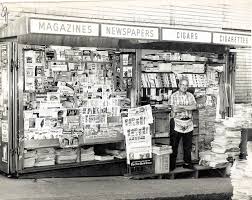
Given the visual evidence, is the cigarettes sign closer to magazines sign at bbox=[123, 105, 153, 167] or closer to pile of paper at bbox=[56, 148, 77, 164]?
magazines sign at bbox=[123, 105, 153, 167]

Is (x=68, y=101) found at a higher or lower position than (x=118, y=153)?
higher

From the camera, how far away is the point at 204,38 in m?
10.2

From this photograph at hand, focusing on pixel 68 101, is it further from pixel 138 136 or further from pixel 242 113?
pixel 242 113

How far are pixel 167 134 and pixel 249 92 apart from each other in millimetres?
4252

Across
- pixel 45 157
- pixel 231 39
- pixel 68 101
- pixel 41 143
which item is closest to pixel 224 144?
pixel 231 39

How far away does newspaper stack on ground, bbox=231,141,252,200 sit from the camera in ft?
20.9

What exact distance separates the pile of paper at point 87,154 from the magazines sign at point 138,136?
0.73 m

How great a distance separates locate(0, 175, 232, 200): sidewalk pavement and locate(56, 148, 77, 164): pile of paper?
0.39m

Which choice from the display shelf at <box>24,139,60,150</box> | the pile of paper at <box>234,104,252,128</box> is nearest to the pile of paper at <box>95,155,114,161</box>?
the display shelf at <box>24,139,60,150</box>

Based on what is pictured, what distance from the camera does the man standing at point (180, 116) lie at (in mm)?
10992

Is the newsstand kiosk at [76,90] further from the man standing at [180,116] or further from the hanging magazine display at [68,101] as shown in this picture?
the man standing at [180,116]

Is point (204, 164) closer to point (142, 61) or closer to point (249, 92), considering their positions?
point (142, 61)

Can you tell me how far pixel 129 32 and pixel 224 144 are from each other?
153 inches

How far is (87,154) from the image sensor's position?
10.4m
